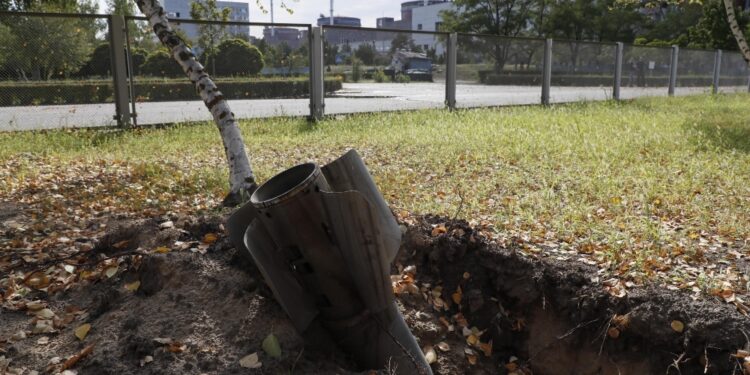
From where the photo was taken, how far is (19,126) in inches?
398

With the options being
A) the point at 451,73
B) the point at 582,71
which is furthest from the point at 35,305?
the point at 582,71

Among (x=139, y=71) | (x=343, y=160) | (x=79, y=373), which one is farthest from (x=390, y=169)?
(x=139, y=71)

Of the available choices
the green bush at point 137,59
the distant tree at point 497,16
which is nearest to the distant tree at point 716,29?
the distant tree at point 497,16

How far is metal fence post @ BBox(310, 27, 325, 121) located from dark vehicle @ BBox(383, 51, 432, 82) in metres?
2.36

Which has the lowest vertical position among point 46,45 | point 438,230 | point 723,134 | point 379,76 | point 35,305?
point 35,305

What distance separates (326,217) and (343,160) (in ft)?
2.07

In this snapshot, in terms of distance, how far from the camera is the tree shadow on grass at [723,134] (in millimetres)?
8898

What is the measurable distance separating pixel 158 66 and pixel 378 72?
532cm

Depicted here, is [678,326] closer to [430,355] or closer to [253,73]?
[430,355]

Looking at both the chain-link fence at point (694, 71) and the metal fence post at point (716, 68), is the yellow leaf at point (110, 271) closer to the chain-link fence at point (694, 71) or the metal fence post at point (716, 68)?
the chain-link fence at point (694, 71)

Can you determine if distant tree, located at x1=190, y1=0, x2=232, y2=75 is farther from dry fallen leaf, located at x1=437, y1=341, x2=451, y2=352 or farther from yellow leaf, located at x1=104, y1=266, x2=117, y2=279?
dry fallen leaf, located at x1=437, y1=341, x2=451, y2=352

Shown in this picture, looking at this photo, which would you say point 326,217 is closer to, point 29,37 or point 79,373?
point 79,373

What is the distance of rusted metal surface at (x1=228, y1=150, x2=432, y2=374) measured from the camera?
9.74ft

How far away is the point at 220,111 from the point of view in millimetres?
5836
